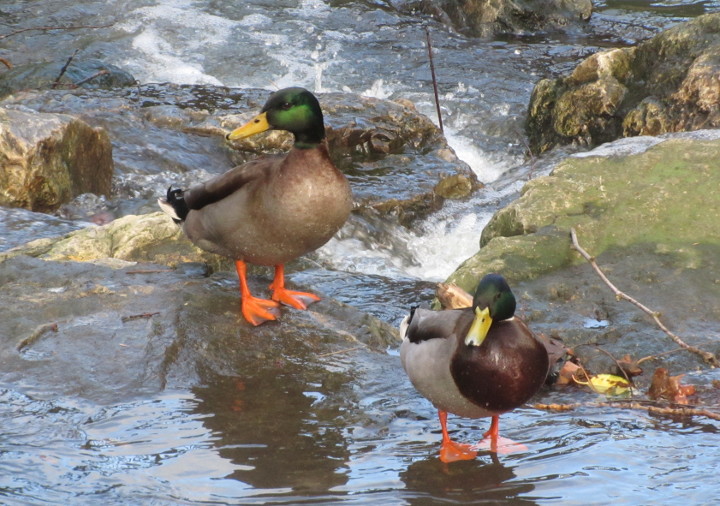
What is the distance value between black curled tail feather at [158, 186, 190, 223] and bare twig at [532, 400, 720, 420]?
2.16m

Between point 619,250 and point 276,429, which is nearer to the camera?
point 276,429

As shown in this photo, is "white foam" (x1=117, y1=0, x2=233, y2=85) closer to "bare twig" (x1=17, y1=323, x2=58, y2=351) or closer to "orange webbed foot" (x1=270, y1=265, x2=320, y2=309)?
"orange webbed foot" (x1=270, y1=265, x2=320, y2=309)

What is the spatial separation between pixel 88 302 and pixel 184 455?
1398mm

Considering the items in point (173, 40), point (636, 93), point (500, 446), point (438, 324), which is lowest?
point (500, 446)

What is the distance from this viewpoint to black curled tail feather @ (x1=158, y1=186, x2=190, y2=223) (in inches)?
203

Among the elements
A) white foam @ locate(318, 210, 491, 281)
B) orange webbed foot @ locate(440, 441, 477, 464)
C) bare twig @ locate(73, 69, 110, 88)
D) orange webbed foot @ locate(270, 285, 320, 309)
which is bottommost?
white foam @ locate(318, 210, 491, 281)

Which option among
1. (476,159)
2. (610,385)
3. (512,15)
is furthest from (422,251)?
(512,15)

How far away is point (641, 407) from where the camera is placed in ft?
13.2

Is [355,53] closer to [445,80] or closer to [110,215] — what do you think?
[445,80]

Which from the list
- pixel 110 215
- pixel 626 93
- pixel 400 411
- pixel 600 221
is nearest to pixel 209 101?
pixel 110 215

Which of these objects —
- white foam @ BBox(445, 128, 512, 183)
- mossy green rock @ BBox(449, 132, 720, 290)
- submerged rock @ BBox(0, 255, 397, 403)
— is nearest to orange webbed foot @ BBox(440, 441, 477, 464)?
submerged rock @ BBox(0, 255, 397, 403)

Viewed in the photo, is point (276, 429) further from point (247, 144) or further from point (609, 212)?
point (247, 144)

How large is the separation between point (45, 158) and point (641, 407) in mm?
5115

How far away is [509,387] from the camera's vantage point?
3459 mm
